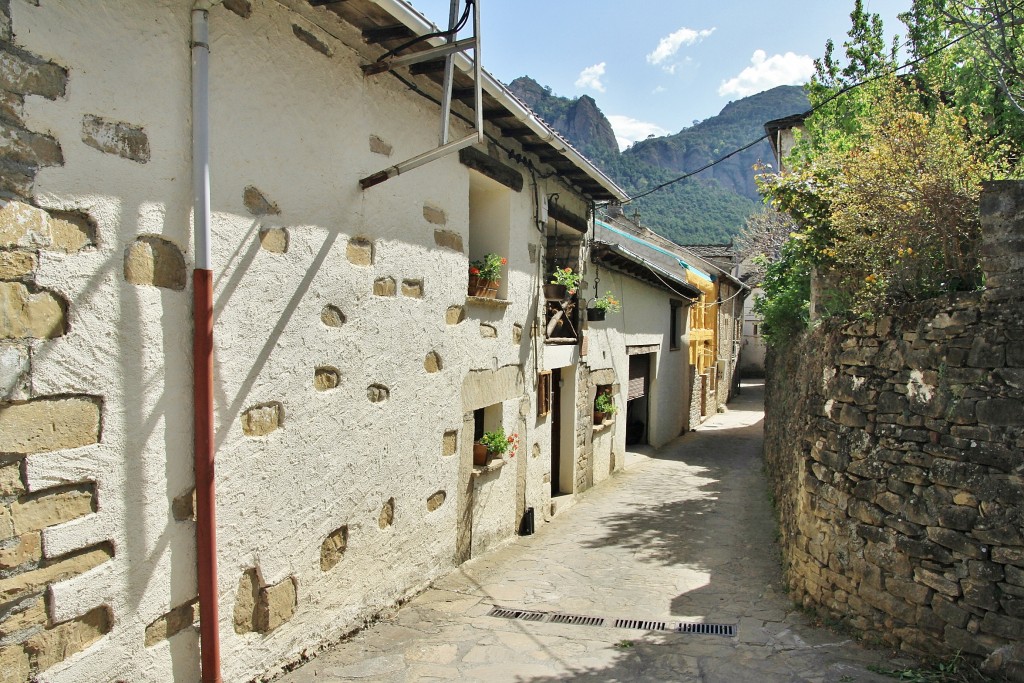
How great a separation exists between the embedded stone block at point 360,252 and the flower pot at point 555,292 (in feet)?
11.6

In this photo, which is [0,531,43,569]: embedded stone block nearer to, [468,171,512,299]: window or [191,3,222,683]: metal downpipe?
[191,3,222,683]: metal downpipe

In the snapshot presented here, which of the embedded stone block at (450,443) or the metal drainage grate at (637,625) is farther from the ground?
the embedded stone block at (450,443)

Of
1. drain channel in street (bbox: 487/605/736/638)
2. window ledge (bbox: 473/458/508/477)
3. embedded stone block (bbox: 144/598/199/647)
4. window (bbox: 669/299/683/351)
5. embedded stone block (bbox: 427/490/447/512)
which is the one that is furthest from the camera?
window (bbox: 669/299/683/351)

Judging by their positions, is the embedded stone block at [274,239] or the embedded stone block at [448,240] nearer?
the embedded stone block at [274,239]

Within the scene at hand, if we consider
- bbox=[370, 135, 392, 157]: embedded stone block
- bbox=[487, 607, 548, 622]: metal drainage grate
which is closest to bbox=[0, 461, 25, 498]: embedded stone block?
bbox=[370, 135, 392, 157]: embedded stone block

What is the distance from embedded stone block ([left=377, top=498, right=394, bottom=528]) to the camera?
441 cm

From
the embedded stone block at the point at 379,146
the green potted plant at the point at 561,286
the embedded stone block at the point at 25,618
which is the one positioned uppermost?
the embedded stone block at the point at 379,146

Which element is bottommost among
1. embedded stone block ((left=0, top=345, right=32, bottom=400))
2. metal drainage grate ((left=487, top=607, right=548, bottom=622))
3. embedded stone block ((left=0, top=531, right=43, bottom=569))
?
metal drainage grate ((left=487, top=607, right=548, bottom=622))

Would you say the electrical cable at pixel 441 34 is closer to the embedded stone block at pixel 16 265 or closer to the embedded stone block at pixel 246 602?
the embedded stone block at pixel 16 265

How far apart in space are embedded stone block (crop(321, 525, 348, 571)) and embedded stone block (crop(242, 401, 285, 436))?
0.87m

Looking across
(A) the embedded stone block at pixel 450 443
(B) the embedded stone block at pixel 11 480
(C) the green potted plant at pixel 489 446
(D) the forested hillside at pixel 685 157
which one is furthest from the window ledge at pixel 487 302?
(D) the forested hillside at pixel 685 157

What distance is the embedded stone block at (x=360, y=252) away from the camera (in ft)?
13.3

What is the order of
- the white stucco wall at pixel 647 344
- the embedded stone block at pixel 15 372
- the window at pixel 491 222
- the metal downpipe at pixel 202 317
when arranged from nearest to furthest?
the embedded stone block at pixel 15 372 < the metal downpipe at pixel 202 317 < the window at pixel 491 222 < the white stucco wall at pixel 647 344

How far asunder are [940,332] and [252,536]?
4.17m
